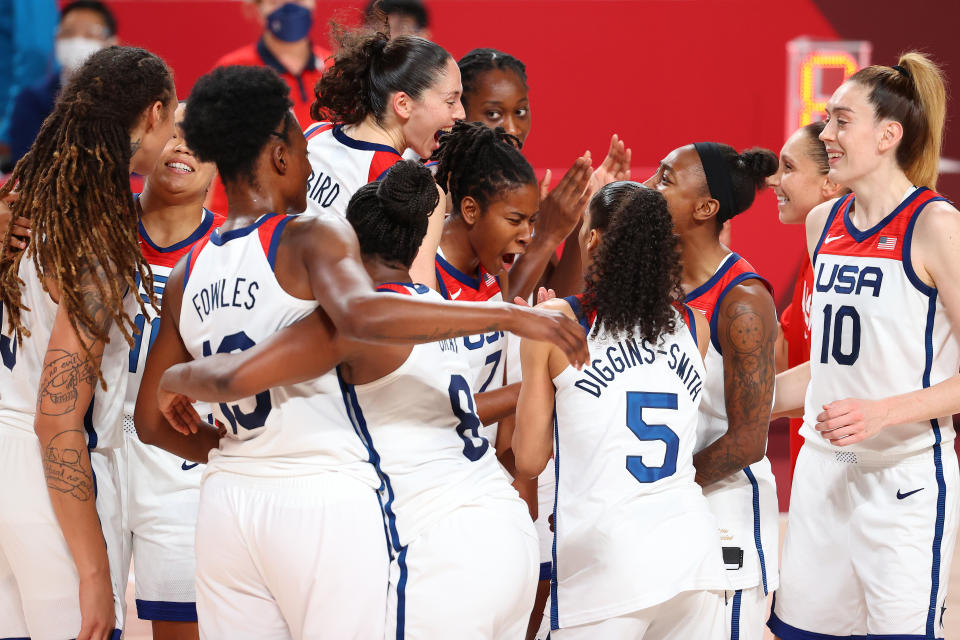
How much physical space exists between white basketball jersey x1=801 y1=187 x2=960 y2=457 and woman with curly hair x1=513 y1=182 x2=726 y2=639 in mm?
720

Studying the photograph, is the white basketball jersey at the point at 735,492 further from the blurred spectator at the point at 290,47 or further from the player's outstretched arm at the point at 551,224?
the blurred spectator at the point at 290,47

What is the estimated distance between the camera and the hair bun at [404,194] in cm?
252

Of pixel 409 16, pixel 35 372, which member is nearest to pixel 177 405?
pixel 35 372

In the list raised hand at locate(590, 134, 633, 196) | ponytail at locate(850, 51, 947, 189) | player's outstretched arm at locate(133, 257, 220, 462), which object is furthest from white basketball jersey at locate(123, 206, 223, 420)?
ponytail at locate(850, 51, 947, 189)

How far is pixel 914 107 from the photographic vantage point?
3.36m

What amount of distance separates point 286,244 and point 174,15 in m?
7.37

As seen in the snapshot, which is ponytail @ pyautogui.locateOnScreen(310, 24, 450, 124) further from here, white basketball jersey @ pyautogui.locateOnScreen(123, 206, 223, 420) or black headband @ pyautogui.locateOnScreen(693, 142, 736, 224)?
black headband @ pyautogui.locateOnScreen(693, 142, 736, 224)

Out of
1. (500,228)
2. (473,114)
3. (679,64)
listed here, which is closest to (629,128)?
(679,64)

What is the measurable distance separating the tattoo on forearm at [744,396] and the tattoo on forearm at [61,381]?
5.38 feet

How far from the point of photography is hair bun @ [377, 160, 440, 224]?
99.0 inches

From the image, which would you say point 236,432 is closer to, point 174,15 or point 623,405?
point 623,405

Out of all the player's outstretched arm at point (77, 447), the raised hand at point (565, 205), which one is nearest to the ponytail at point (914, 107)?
the raised hand at point (565, 205)

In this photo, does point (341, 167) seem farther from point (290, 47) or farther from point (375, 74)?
point (290, 47)

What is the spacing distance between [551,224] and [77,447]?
176 centimetres
